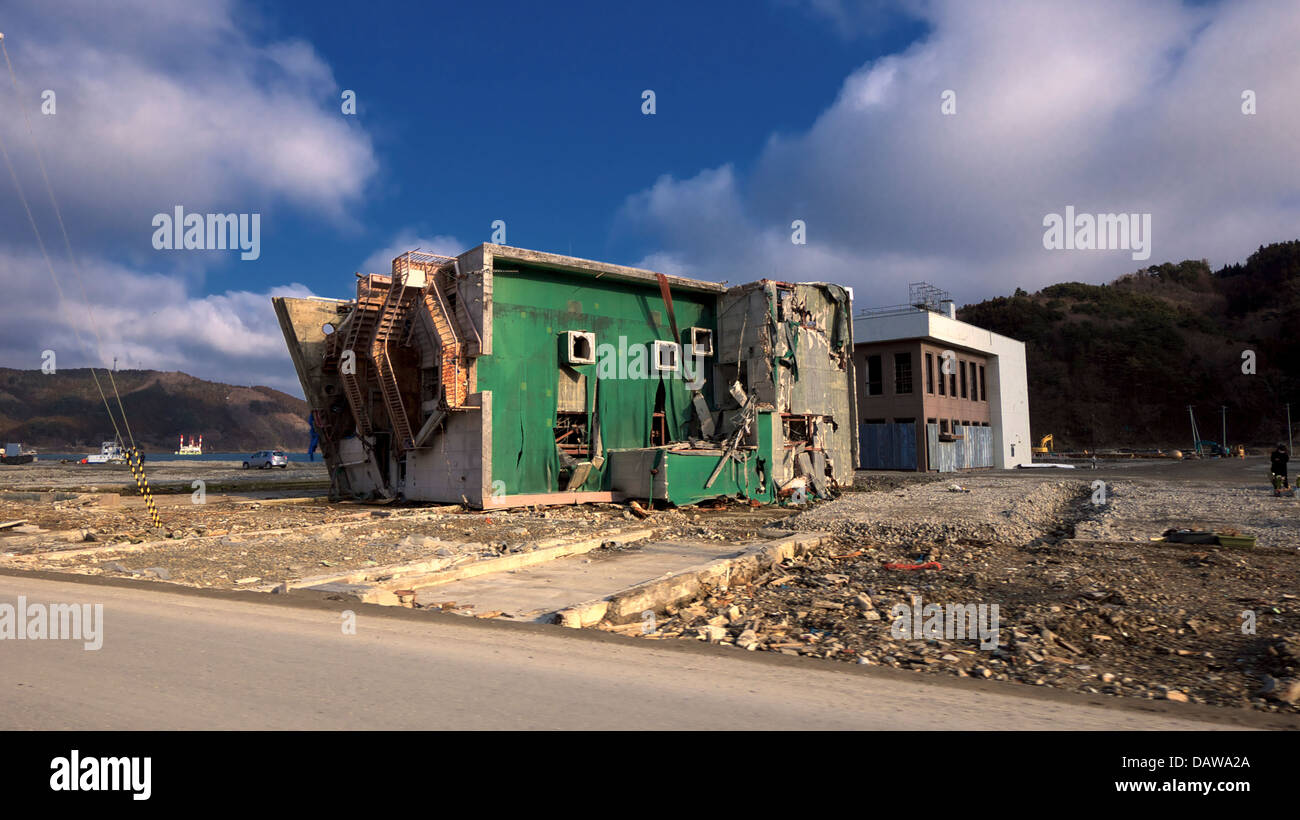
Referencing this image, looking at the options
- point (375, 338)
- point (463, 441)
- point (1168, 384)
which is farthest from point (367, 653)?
point (1168, 384)

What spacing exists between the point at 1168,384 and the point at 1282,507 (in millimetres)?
94896

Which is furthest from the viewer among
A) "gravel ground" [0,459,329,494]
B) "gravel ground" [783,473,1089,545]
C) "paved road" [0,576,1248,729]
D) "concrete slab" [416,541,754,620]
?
"gravel ground" [0,459,329,494]

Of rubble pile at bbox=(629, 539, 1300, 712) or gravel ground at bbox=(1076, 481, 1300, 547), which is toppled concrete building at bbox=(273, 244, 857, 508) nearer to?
gravel ground at bbox=(1076, 481, 1300, 547)

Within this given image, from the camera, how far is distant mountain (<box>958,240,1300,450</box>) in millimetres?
92812

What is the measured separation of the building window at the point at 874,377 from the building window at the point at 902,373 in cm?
97

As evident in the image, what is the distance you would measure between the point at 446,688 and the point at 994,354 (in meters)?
59.5

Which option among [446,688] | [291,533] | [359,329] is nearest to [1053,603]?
[446,688]

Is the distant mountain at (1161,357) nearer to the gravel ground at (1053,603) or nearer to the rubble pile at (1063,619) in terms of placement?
the gravel ground at (1053,603)

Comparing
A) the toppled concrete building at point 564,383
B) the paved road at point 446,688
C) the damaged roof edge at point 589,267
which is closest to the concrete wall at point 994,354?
the toppled concrete building at point 564,383

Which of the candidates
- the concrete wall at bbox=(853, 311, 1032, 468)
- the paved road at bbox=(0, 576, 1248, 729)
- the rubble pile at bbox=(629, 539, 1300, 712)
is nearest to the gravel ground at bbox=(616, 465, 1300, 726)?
the rubble pile at bbox=(629, 539, 1300, 712)

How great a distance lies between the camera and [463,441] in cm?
2361

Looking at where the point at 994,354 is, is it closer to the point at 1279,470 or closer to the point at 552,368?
the point at 1279,470

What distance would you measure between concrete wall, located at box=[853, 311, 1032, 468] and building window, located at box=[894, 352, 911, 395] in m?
1.32
